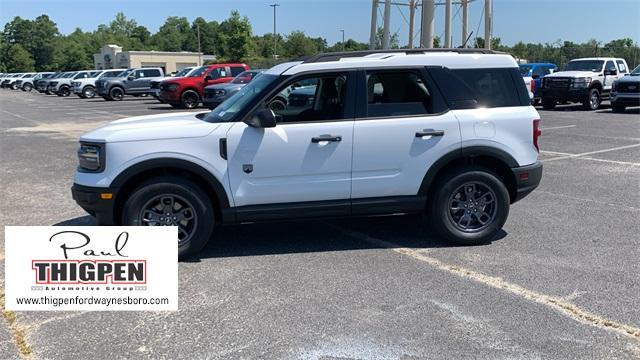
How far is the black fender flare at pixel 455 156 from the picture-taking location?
5.57m

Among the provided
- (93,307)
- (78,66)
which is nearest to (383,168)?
(93,307)

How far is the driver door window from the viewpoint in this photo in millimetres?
5414

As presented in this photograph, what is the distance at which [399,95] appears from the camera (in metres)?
5.59

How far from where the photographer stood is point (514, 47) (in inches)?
2827

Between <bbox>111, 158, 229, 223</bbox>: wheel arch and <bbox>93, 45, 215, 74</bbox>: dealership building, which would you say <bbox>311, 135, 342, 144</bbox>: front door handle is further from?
<bbox>93, 45, 215, 74</bbox>: dealership building

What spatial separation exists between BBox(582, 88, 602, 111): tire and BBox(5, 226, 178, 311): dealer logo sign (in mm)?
21792

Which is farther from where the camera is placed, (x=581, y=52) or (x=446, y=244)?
(x=581, y=52)

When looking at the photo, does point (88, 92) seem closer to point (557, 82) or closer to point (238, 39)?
point (557, 82)

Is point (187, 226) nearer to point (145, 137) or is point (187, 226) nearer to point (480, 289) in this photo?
point (145, 137)

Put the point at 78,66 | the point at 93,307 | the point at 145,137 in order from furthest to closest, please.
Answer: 1. the point at 78,66
2. the point at 145,137
3. the point at 93,307

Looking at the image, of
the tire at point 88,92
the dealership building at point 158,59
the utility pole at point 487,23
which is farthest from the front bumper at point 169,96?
the dealership building at point 158,59

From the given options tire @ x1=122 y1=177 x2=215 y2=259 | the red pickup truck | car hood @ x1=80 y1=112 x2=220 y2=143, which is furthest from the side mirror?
the red pickup truck

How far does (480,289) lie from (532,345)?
94 centimetres

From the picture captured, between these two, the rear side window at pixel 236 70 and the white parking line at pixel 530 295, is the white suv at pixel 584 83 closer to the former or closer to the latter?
the rear side window at pixel 236 70
